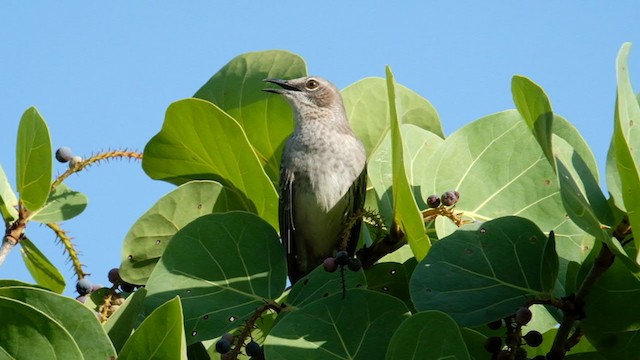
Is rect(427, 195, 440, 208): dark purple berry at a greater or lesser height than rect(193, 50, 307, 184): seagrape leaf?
lesser

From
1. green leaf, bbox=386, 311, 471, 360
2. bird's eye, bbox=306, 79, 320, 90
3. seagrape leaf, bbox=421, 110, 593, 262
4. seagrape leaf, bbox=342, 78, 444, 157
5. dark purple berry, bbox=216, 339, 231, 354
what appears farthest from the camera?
bird's eye, bbox=306, 79, 320, 90

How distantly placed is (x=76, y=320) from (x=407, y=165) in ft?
4.21

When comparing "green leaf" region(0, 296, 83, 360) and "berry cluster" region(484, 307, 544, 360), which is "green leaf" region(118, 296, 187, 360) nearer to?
"green leaf" region(0, 296, 83, 360)

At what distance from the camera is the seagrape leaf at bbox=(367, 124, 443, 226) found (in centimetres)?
299

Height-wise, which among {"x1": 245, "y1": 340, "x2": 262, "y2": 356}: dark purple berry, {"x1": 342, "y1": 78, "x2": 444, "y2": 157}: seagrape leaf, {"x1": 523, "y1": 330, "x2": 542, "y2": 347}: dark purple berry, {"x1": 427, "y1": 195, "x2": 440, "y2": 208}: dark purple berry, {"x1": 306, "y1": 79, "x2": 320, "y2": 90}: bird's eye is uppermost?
{"x1": 342, "y1": 78, "x2": 444, "y2": 157}: seagrape leaf

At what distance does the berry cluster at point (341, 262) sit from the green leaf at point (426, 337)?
0.53 meters

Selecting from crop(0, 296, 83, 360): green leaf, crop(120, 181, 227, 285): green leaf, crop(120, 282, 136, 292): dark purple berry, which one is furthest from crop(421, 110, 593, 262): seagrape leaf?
crop(0, 296, 83, 360): green leaf

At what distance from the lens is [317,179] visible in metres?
4.80

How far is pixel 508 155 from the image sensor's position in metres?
3.00

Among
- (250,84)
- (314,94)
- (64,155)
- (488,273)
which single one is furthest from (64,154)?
(314,94)

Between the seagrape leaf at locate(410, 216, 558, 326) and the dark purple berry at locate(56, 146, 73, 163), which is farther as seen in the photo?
the dark purple berry at locate(56, 146, 73, 163)

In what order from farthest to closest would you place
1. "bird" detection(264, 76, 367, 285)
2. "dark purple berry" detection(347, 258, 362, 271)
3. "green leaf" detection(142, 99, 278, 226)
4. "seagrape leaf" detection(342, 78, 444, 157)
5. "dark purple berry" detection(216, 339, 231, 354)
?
"bird" detection(264, 76, 367, 285), "seagrape leaf" detection(342, 78, 444, 157), "green leaf" detection(142, 99, 278, 226), "dark purple berry" detection(347, 258, 362, 271), "dark purple berry" detection(216, 339, 231, 354)

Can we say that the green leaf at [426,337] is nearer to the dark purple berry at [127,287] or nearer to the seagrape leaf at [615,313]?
the seagrape leaf at [615,313]

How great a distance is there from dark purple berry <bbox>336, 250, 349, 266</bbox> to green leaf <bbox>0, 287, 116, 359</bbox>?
0.75 m
